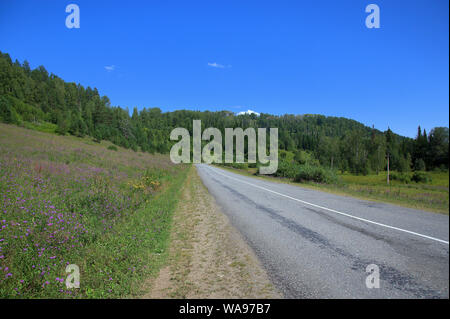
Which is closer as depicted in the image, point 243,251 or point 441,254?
point 441,254

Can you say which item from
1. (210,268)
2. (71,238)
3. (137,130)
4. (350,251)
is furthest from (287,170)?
(137,130)

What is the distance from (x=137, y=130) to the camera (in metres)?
78.2

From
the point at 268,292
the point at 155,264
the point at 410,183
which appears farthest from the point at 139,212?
the point at 410,183

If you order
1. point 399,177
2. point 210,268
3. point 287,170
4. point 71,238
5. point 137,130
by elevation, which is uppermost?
point 137,130

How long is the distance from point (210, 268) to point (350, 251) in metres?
3.14

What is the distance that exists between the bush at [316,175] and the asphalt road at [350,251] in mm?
16043

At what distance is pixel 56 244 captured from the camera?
14.6 ft

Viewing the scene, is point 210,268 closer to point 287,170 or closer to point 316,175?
point 316,175

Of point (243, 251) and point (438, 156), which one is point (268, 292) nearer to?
point (243, 251)

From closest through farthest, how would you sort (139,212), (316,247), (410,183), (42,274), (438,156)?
1. (438,156)
2. (410,183)
3. (42,274)
4. (316,247)
5. (139,212)

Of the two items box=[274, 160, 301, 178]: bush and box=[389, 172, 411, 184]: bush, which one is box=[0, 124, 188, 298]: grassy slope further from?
box=[274, 160, 301, 178]: bush

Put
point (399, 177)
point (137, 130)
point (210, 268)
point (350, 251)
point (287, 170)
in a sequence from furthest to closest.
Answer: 1. point (137, 130)
2. point (287, 170)
3. point (350, 251)
4. point (210, 268)
5. point (399, 177)

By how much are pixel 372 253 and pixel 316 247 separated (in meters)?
1.11
